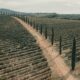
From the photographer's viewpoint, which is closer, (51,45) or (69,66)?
(69,66)

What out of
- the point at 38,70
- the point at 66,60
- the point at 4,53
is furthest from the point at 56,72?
the point at 4,53

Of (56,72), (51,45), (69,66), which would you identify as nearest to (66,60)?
(69,66)

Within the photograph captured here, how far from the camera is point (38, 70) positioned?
2328cm

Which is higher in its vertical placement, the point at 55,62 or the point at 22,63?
the point at 22,63

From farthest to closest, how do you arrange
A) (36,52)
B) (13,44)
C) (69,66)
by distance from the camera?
(13,44) → (36,52) → (69,66)

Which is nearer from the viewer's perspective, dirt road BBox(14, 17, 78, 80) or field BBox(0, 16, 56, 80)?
field BBox(0, 16, 56, 80)

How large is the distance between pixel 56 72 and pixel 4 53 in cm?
663

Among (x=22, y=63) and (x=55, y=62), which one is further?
(x=55, y=62)

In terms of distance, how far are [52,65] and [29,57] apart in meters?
2.77

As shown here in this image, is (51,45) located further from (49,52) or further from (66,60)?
(66,60)

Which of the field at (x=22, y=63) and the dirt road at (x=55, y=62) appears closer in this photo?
the field at (x=22, y=63)

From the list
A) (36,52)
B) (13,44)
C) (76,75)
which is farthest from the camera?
(13,44)

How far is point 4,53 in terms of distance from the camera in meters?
28.1

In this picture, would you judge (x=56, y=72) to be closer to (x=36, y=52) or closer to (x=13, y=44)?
(x=36, y=52)
